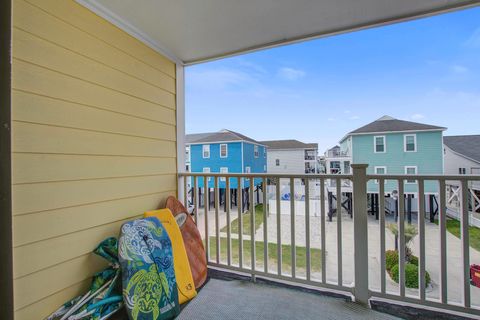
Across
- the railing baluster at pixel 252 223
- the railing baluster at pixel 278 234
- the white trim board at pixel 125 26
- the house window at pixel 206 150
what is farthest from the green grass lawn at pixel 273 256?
the white trim board at pixel 125 26

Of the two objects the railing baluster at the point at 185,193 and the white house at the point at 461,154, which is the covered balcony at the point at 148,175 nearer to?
the railing baluster at the point at 185,193

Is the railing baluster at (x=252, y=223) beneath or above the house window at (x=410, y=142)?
beneath

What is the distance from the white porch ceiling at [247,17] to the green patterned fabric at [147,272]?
1.56 metres

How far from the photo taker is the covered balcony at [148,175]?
1129mm

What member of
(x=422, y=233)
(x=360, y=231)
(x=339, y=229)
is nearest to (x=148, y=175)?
(x=339, y=229)

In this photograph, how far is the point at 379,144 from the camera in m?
1.95

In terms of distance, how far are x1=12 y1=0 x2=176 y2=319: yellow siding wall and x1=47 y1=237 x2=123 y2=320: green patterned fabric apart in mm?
76

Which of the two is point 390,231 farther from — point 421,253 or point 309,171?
point 309,171

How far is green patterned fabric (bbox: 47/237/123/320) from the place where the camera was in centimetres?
124

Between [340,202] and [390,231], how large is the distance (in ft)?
3.17

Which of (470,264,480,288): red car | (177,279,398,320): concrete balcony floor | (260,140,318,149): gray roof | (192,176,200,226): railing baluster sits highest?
(260,140,318,149): gray roof

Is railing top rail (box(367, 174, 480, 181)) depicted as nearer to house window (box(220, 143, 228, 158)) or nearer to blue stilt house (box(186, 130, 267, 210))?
blue stilt house (box(186, 130, 267, 210))

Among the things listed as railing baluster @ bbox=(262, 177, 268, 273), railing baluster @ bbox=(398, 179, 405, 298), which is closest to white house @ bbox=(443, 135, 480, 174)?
railing baluster @ bbox=(398, 179, 405, 298)

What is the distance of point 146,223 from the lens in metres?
1.61
